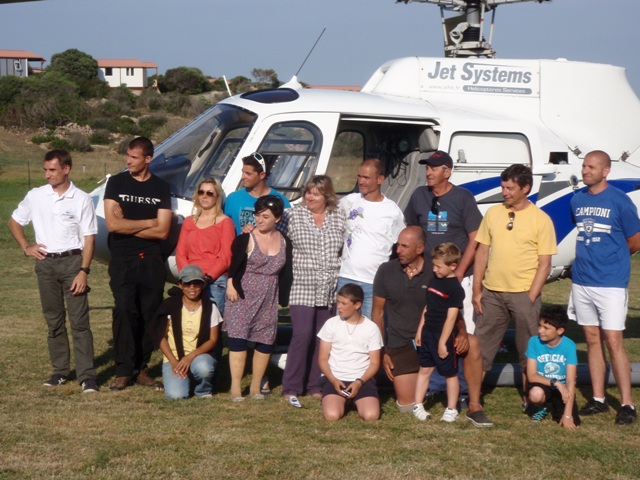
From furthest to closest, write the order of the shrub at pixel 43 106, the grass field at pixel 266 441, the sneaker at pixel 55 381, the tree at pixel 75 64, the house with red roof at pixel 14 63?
the house with red roof at pixel 14 63 → the tree at pixel 75 64 → the shrub at pixel 43 106 → the sneaker at pixel 55 381 → the grass field at pixel 266 441

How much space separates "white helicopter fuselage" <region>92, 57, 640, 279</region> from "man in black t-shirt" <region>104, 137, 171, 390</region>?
316mm

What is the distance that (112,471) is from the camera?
5.06m

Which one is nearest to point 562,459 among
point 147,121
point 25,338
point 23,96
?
point 25,338

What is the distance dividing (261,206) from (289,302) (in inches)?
31.6

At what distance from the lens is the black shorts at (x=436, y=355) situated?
249 inches

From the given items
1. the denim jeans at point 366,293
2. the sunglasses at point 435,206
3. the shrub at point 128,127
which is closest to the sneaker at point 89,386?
the denim jeans at point 366,293

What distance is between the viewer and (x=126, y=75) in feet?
295

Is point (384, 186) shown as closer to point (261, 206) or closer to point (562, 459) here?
point (261, 206)

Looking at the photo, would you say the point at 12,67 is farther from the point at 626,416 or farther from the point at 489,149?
the point at 626,416

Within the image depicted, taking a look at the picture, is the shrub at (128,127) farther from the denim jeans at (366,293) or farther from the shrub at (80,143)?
the denim jeans at (366,293)

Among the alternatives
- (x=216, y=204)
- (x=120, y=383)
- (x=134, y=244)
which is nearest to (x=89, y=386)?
(x=120, y=383)

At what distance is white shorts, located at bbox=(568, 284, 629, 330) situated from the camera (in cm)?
642

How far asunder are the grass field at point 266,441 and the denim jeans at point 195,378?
135mm

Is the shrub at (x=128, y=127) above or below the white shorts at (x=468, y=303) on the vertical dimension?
above
